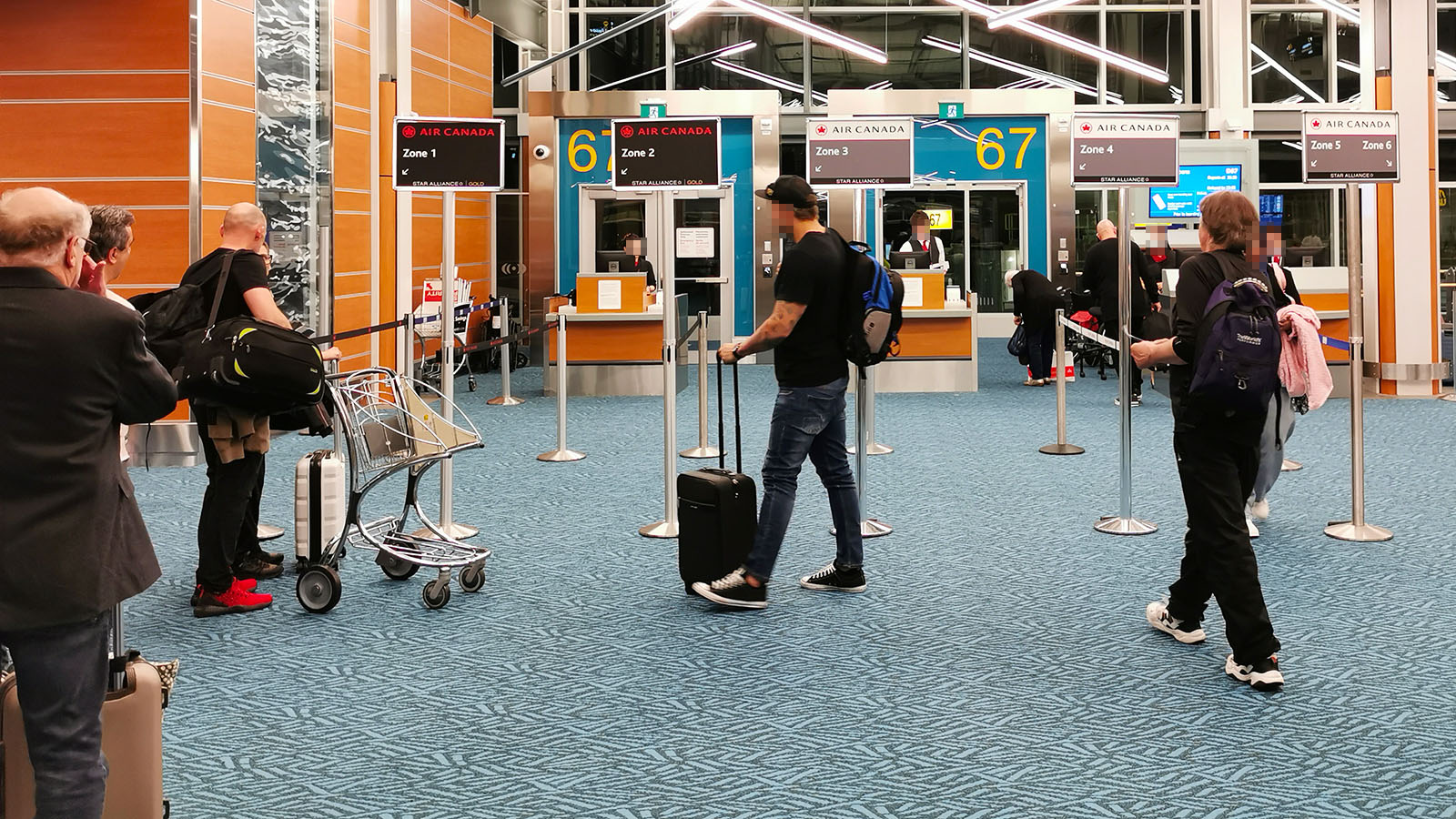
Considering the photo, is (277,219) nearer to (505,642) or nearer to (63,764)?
(505,642)

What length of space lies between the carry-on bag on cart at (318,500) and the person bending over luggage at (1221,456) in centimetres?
304

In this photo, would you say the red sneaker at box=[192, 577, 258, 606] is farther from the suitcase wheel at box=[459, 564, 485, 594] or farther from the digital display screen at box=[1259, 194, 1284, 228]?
the digital display screen at box=[1259, 194, 1284, 228]

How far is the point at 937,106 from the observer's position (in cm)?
1841

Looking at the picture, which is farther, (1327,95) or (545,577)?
(1327,95)

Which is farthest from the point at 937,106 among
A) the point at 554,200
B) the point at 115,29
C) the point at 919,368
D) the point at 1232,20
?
the point at 115,29

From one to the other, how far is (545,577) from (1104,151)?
3.38 meters

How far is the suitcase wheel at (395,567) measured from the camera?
5.51 m

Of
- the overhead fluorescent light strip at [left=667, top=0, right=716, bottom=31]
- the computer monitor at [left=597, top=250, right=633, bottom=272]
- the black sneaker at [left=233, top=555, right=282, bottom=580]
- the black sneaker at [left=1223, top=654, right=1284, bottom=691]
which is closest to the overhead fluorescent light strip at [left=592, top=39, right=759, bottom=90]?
the overhead fluorescent light strip at [left=667, top=0, right=716, bottom=31]

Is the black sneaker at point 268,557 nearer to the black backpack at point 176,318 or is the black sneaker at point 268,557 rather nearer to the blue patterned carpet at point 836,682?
the blue patterned carpet at point 836,682

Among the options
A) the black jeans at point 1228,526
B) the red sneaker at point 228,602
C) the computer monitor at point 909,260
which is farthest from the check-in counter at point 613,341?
the black jeans at point 1228,526

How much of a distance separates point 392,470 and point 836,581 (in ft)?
5.75

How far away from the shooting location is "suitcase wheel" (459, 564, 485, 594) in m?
5.32

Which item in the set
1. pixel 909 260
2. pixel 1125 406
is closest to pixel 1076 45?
pixel 909 260

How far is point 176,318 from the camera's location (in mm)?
4801
